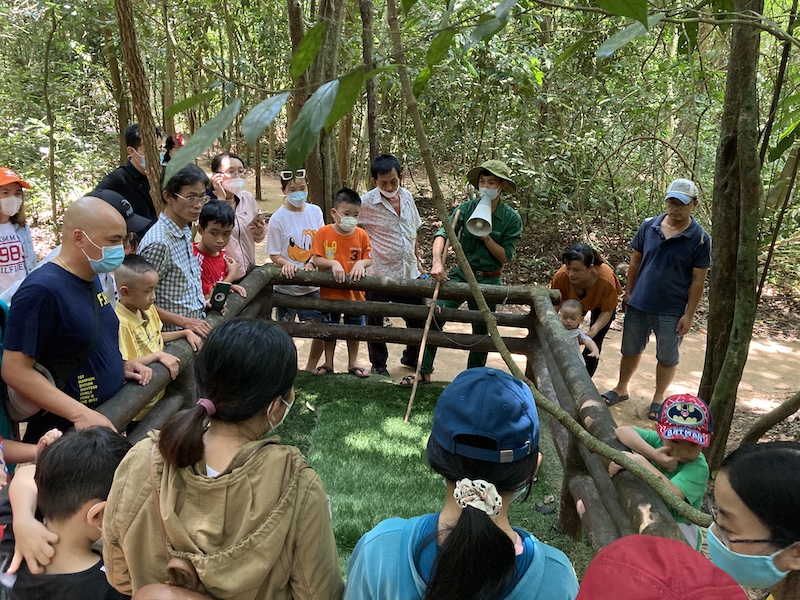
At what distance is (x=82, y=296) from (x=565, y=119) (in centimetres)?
832

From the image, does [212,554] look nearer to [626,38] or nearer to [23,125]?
[626,38]

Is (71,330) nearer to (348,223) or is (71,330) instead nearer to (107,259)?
(107,259)

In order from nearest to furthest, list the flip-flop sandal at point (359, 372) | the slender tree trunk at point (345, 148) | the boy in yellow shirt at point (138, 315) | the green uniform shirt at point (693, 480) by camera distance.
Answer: the green uniform shirt at point (693, 480)
the boy in yellow shirt at point (138, 315)
the flip-flop sandal at point (359, 372)
the slender tree trunk at point (345, 148)

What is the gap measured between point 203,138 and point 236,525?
0.81 meters

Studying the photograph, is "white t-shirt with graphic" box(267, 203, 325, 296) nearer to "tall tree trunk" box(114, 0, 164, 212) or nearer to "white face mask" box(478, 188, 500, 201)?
"tall tree trunk" box(114, 0, 164, 212)

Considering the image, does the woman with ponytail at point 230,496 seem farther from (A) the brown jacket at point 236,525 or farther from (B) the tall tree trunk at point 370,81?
(B) the tall tree trunk at point 370,81

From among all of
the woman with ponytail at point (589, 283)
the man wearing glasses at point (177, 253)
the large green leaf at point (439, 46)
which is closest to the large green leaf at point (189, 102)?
the large green leaf at point (439, 46)

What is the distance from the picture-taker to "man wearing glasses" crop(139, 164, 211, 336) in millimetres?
3189

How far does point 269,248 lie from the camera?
4.75 m

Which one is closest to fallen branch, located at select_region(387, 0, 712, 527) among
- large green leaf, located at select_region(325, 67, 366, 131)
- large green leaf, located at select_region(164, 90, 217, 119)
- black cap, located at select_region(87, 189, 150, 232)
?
large green leaf, located at select_region(325, 67, 366, 131)

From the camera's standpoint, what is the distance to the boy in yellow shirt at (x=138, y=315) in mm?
2738

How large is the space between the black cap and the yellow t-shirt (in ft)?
4.21

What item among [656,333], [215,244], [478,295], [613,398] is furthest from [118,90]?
[478,295]

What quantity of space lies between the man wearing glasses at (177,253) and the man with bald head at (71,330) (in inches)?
30.2
